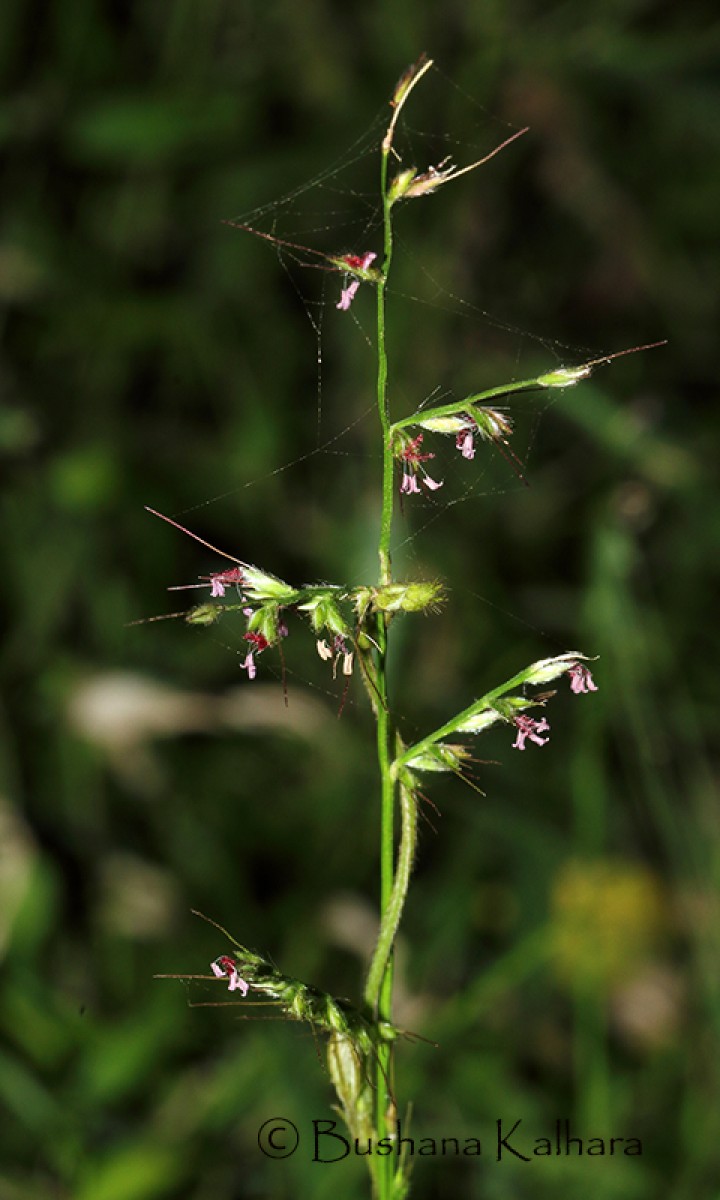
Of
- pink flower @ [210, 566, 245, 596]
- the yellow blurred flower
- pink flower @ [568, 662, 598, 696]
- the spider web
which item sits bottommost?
the yellow blurred flower

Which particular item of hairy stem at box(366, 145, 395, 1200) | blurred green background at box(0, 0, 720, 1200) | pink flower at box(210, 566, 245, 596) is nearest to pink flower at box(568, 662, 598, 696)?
hairy stem at box(366, 145, 395, 1200)

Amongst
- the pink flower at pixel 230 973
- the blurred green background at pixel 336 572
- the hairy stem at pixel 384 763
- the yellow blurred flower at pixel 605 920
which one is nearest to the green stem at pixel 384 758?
the hairy stem at pixel 384 763

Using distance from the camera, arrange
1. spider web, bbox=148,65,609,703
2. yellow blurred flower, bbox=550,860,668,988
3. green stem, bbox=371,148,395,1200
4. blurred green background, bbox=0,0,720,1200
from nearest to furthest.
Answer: green stem, bbox=371,148,395,1200 < blurred green background, bbox=0,0,720,1200 < yellow blurred flower, bbox=550,860,668,988 < spider web, bbox=148,65,609,703

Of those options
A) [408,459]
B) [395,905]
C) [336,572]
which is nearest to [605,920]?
[336,572]

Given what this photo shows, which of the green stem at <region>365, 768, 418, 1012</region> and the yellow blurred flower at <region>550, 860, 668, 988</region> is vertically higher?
the green stem at <region>365, 768, 418, 1012</region>

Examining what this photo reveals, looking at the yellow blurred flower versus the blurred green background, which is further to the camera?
the yellow blurred flower

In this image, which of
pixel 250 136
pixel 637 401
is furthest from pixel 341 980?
pixel 250 136

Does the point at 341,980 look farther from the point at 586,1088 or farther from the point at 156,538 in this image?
the point at 156,538

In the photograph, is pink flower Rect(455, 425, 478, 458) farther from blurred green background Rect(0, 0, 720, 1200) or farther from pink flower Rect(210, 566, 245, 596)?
blurred green background Rect(0, 0, 720, 1200)
